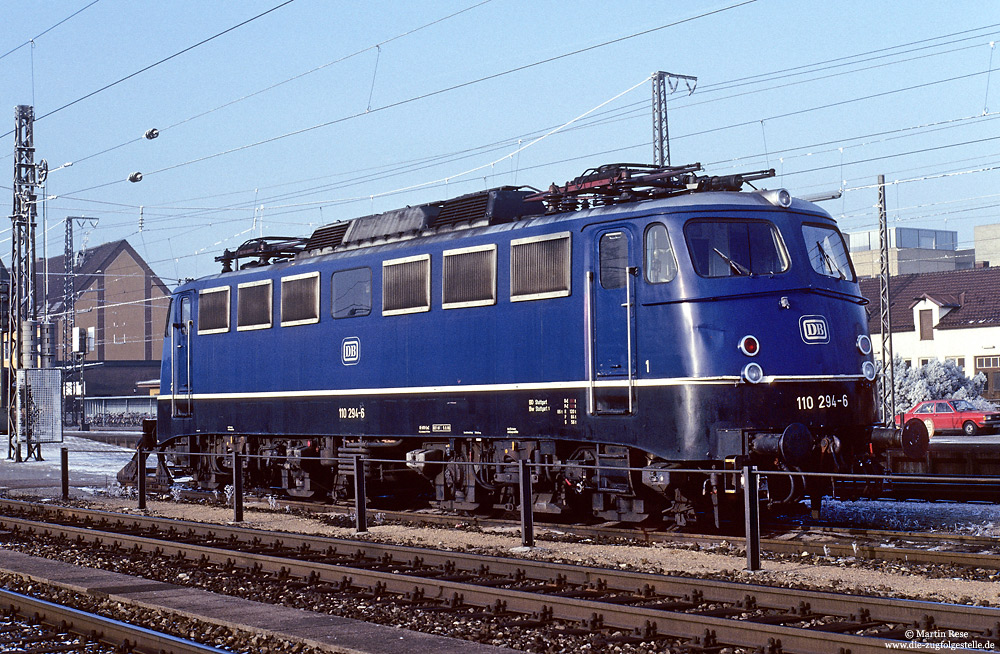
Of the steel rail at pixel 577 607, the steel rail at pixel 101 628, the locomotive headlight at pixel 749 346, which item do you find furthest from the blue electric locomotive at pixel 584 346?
the steel rail at pixel 101 628

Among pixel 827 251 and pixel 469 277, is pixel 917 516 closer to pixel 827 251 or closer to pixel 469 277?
pixel 827 251

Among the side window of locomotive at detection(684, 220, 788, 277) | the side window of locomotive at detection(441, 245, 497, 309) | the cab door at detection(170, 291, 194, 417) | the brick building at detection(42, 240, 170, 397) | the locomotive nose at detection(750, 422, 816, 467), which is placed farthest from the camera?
the brick building at detection(42, 240, 170, 397)

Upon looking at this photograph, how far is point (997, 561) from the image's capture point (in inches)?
421

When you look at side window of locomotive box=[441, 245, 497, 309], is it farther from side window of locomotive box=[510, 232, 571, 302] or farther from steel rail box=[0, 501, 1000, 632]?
steel rail box=[0, 501, 1000, 632]

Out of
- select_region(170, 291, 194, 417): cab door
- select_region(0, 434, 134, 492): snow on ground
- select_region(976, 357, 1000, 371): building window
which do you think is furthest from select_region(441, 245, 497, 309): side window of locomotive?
select_region(976, 357, 1000, 371): building window

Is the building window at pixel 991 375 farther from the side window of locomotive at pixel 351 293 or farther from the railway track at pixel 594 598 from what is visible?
the railway track at pixel 594 598

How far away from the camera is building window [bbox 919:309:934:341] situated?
56500 millimetres

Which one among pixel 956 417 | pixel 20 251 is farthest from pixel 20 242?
pixel 956 417

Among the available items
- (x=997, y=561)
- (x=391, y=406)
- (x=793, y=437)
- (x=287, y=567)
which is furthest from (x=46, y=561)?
(x=997, y=561)

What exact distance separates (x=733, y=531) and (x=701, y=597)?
15.4 feet

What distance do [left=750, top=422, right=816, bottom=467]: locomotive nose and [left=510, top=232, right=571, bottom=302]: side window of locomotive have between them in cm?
317

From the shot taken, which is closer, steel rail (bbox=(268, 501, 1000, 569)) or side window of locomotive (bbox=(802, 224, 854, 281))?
steel rail (bbox=(268, 501, 1000, 569))

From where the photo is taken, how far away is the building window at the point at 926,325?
56.5 metres

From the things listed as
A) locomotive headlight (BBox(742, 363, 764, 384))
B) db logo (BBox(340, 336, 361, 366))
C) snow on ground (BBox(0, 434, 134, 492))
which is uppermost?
db logo (BBox(340, 336, 361, 366))
